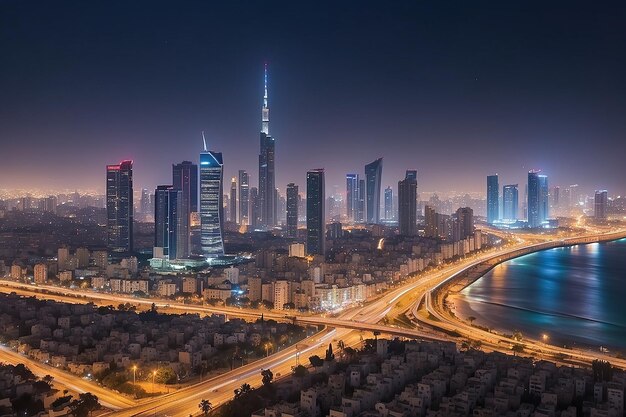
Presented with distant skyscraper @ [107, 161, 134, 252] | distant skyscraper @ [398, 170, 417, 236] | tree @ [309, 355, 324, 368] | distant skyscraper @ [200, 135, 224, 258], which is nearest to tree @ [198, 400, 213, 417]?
tree @ [309, 355, 324, 368]

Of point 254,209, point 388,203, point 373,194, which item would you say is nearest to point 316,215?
point 254,209

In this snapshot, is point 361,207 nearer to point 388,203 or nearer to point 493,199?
point 388,203

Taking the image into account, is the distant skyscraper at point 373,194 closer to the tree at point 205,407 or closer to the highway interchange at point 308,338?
the highway interchange at point 308,338

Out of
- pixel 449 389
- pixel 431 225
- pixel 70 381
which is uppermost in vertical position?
pixel 431 225

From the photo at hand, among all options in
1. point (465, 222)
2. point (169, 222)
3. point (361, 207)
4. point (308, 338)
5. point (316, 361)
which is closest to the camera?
point (316, 361)

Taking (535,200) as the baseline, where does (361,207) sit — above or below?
below

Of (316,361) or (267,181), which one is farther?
(267,181)

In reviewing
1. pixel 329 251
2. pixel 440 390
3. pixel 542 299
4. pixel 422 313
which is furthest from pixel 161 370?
pixel 329 251
